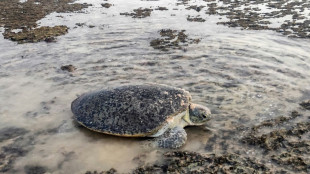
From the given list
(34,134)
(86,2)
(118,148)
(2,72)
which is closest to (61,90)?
(34,134)

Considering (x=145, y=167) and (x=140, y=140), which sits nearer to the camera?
(x=145, y=167)

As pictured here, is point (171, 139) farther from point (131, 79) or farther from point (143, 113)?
point (131, 79)

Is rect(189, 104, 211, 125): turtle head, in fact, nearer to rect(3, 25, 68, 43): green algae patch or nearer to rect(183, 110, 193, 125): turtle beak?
rect(183, 110, 193, 125): turtle beak

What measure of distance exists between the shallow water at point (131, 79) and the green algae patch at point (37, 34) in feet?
1.61

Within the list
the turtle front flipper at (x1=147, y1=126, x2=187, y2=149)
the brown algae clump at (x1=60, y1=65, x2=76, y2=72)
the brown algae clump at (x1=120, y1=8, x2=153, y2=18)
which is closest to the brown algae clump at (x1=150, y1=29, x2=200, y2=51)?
the brown algae clump at (x1=60, y1=65, x2=76, y2=72)

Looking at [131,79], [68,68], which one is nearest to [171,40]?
[131,79]

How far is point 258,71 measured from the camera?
28.5 feet

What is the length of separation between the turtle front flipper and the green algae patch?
8810 mm

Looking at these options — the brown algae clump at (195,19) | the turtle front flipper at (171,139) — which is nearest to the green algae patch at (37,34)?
the brown algae clump at (195,19)

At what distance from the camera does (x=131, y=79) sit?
8258 mm

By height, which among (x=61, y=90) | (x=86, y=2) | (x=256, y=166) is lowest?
(x=256, y=166)

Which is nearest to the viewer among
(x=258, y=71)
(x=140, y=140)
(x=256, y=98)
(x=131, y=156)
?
(x=131, y=156)

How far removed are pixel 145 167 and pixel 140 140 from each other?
770 mm

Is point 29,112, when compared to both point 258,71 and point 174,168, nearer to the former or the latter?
point 174,168
